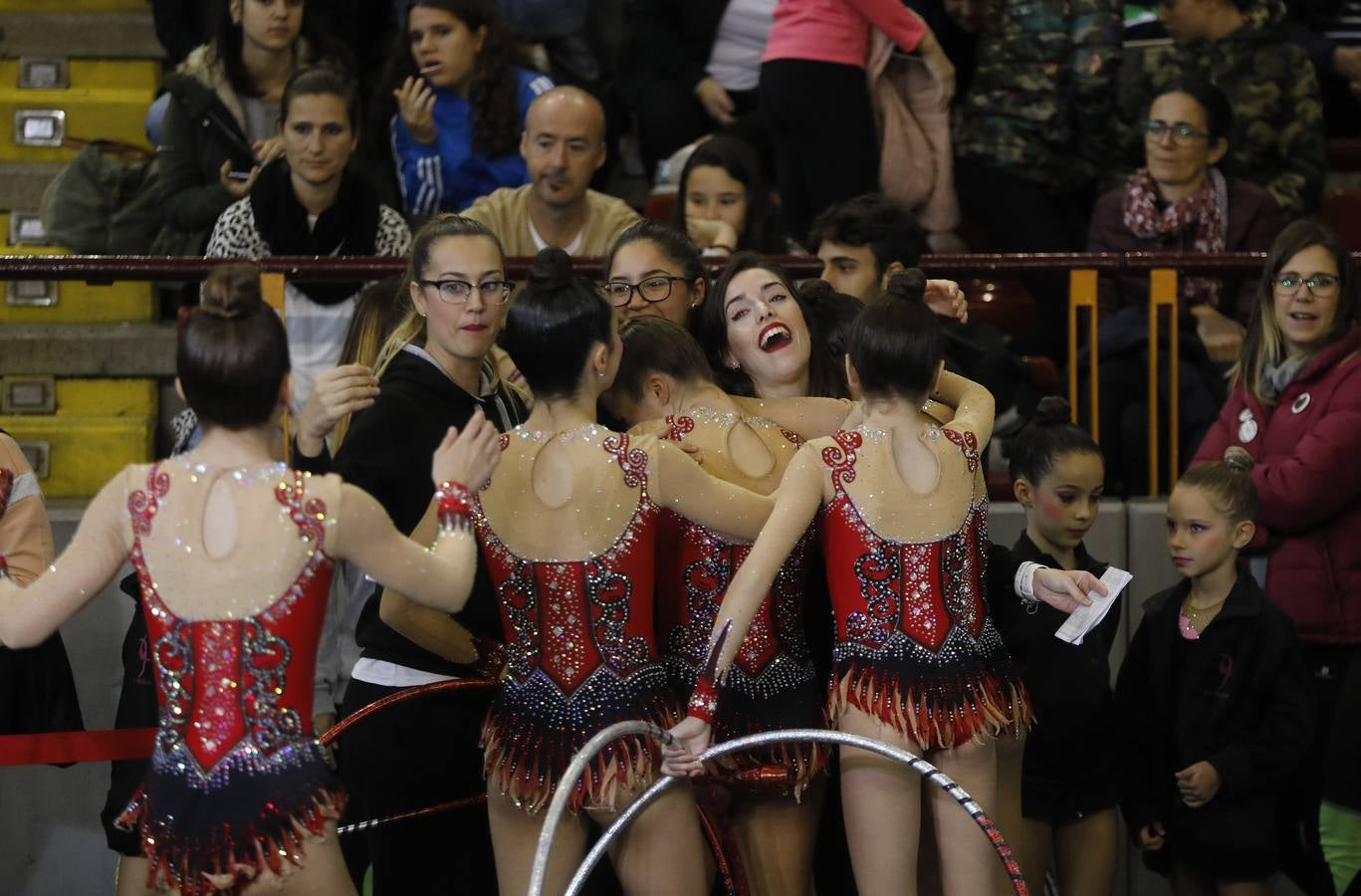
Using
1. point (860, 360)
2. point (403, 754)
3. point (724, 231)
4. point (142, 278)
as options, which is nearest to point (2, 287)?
point (142, 278)

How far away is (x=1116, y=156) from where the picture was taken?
23.5 ft

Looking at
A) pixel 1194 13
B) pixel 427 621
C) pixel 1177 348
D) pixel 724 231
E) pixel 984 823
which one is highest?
pixel 1194 13

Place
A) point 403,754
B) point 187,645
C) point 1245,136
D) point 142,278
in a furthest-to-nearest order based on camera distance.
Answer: point 1245,136, point 142,278, point 403,754, point 187,645

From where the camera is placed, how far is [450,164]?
21.6ft

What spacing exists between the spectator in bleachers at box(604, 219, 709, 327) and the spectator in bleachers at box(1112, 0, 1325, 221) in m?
3.02

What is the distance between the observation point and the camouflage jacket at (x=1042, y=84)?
6.94 m

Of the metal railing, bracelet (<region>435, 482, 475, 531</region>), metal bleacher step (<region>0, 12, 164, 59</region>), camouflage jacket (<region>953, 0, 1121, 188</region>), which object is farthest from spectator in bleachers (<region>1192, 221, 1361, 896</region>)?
metal bleacher step (<region>0, 12, 164, 59</region>)

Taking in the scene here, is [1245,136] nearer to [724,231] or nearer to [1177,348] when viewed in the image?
[1177,348]

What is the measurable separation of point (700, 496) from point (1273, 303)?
90.6 inches

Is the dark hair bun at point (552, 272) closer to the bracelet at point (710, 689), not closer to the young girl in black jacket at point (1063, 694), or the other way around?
the bracelet at point (710, 689)

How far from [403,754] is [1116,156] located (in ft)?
14.2

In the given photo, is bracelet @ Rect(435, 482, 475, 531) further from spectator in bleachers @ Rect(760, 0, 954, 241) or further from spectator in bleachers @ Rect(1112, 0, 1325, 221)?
spectator in bleachers @ Rect(1112, 0, 1325, 221)

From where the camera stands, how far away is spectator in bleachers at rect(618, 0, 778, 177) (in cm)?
722

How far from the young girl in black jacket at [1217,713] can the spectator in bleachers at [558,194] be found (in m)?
2.12
